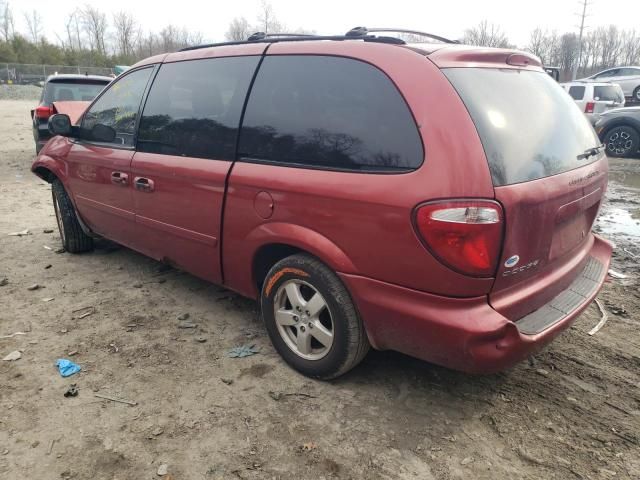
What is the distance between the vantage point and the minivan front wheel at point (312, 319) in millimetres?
2533

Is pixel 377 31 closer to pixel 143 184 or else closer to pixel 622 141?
pixel 143 184

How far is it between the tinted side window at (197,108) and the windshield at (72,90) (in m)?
6.54

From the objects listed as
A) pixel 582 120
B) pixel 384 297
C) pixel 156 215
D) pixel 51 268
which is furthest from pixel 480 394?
pixel 51 268

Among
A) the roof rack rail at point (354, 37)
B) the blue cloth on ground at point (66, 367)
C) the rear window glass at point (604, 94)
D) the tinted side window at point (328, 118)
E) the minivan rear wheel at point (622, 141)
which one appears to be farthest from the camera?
the rear window glass at point (604, 94)

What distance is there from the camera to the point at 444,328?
85.1 inches

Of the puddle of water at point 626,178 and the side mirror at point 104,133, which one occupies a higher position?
the side mirror at point 104,133

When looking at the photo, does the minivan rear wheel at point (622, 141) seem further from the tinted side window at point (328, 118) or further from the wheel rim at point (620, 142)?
the tinted side window at point (328, 118)

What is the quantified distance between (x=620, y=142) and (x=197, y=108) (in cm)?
1115

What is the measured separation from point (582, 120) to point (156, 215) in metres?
2.87

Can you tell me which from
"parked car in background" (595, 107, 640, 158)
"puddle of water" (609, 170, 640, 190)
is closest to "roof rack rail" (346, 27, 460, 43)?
"puddle of water" (609, 170, 640, 190)

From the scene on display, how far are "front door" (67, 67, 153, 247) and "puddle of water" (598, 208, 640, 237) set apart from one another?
508 centimetres

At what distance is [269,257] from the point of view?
2973mm

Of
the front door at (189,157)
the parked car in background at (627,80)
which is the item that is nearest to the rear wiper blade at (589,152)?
the front door at (189,157)

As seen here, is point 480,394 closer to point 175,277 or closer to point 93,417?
point 93,417
